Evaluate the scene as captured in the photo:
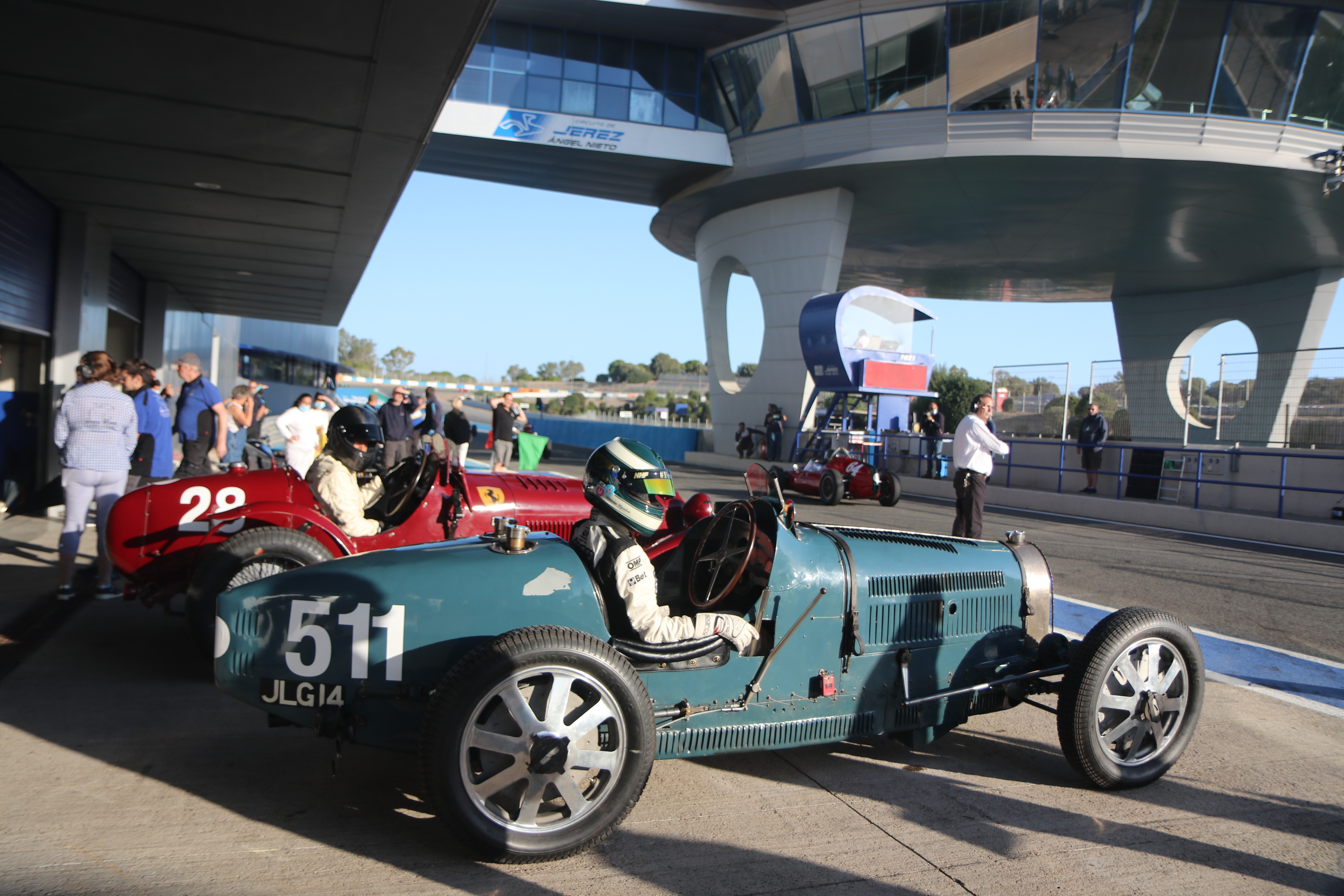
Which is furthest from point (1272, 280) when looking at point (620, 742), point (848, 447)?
point (620, 742)

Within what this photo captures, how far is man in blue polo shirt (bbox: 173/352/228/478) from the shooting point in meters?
8.21

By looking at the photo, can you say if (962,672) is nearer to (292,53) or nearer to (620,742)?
(620,742)

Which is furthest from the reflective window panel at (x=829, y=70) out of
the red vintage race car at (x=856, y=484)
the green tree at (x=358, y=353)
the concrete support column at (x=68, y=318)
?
the green tree at (x=358, y=353)

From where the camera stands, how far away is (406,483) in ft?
18.1

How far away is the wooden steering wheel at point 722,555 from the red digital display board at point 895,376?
Answer: 18723 mm

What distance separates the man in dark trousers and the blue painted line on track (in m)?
9.02

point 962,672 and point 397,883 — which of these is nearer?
point 397,883

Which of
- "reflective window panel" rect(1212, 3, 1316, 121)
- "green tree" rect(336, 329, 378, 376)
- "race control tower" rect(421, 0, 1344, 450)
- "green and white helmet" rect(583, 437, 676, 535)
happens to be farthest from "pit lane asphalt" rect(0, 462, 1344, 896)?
"green tree" rect(336, 329, 378, 376)

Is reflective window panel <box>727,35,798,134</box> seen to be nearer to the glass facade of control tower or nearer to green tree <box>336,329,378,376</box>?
the glass facade of control tower

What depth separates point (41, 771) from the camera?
10.8ft

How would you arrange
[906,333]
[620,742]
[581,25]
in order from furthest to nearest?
1. [581,25]
2. [906,333]
3. [620,742]

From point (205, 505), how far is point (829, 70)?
24.1 meters

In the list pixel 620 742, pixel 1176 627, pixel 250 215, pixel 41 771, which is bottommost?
pixel 41 771

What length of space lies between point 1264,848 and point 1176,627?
0.90 m
